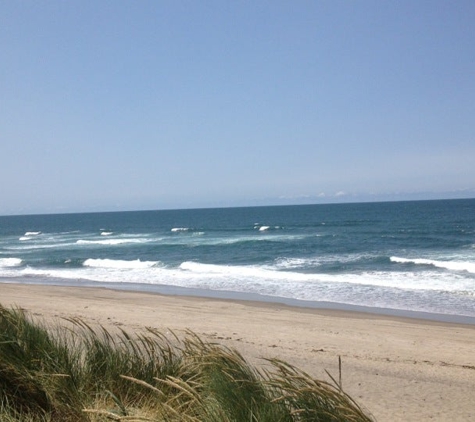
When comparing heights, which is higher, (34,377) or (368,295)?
(34,377)

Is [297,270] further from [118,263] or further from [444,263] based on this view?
[118,263]

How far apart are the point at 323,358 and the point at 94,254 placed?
96.9 ft

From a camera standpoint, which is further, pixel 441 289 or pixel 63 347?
pixel 441 289

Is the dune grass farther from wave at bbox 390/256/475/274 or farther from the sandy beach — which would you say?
wave at bbox 390/256/475/274

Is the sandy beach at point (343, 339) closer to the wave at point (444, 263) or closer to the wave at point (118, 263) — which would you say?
the wave at point (444, 263)

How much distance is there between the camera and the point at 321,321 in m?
12.7

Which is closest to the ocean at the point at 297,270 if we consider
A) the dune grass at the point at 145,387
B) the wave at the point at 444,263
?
the wave at the point at 444,263

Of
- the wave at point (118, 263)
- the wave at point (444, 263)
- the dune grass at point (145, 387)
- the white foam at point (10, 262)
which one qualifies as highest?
the dune grass at point (145, 387)

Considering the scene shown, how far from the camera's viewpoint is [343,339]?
10.5m

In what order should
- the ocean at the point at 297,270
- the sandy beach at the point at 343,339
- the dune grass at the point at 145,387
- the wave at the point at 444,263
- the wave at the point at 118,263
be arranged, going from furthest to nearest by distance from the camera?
the wave at the point at 118,263
the wave at the point at 444,263
the ocean at the point at 297,270
the sandy beach at the point at 343,339
the dune grass at the point at 145,387

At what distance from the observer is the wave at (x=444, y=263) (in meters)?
22.4

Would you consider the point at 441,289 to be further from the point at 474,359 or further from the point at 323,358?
the point at 323,358

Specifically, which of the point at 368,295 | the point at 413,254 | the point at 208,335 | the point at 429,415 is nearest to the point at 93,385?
the point at 429,415

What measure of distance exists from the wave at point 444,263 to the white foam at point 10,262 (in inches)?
835
